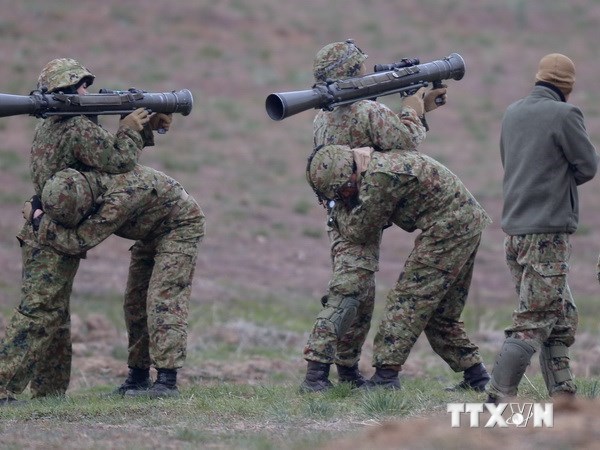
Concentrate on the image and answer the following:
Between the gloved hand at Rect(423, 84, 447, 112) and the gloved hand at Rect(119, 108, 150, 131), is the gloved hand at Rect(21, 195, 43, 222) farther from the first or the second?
the gloved hand at Rect(423, 84, 447, 112)

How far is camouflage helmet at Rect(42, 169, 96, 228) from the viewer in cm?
759

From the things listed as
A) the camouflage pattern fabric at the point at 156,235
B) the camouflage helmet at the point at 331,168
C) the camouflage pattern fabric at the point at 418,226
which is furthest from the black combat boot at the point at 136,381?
the camouflage helmet at the point at 331,168

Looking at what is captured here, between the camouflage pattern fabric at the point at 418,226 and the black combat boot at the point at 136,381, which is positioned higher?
the camouflage pattern fabric at the point at 418,226

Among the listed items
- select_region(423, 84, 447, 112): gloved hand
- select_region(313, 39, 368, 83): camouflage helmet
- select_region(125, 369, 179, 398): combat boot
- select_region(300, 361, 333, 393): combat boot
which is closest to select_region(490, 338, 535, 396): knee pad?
select_region(300, 361, 333, 393): combat boot

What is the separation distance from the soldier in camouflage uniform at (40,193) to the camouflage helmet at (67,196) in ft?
0.42

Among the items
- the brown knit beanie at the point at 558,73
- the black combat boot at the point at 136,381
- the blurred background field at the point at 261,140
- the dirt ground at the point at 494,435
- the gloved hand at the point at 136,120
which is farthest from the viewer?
the blurred background field at the point at 261,140

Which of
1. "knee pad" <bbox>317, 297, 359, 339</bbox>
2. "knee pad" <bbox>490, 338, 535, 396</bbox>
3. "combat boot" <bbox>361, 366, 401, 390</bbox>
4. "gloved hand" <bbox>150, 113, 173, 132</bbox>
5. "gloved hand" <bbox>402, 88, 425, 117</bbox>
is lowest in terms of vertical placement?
"combat boot" <bbox>361, 366, 401, 390</bbox>

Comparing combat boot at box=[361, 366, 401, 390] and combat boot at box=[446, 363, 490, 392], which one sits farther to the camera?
combat boot at box=[446, 363, 490, 392]

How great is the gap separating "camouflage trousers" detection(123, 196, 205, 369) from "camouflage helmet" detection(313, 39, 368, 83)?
4.41ft

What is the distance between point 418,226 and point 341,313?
824mm

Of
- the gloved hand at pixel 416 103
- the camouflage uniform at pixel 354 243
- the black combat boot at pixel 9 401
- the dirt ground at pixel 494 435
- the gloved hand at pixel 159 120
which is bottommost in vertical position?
the black combat boot at pixel 9 401

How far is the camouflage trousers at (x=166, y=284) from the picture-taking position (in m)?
7.93

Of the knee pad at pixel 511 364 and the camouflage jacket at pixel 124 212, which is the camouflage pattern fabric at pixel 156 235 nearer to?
the camouflage jacket at pixel 124 212

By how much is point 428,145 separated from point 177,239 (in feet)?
54.8
